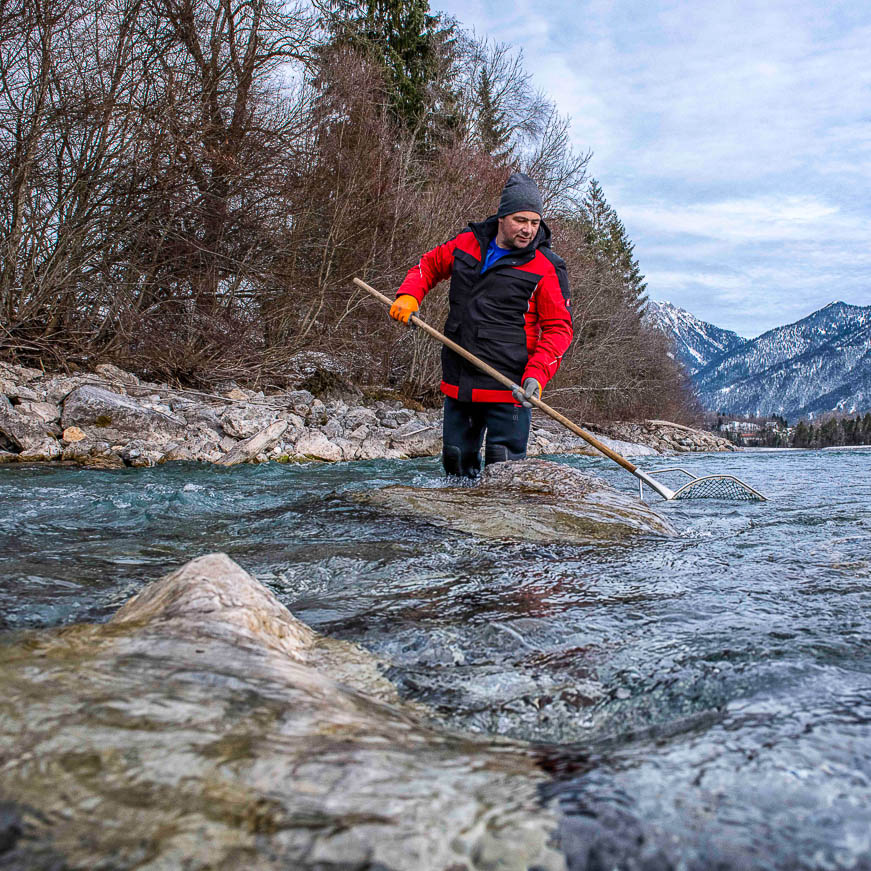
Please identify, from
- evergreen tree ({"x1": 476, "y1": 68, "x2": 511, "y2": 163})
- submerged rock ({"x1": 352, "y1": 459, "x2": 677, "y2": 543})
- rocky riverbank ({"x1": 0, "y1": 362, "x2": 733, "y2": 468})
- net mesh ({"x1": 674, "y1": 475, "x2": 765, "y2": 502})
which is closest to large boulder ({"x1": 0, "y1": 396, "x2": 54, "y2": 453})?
rocky riverbank ({"x1": 0, "y1": 362, "x2": 733, "y2": 468})

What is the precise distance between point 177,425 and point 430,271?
18.1 ft

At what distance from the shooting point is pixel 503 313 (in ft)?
16.8

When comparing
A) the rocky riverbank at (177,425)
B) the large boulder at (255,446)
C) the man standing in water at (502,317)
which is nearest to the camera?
the man standing in water at (502,317)

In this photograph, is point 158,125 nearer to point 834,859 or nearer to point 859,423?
point 834,859

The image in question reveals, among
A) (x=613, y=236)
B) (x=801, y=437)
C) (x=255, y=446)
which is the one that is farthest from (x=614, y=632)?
(x=801, y=437)

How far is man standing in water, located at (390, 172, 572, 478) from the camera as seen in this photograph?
16.4 feet

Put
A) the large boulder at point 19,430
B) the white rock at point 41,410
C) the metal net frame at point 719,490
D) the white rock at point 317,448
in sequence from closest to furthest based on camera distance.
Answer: the metal net frame at point 719,490 → the large boulder at point 19,430 → the white rock at point 41,410 → the white rock at point 317,448

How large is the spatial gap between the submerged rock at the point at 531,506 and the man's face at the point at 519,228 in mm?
1588

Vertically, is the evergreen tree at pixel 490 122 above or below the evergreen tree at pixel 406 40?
below

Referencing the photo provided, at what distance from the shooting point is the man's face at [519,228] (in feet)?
15.5

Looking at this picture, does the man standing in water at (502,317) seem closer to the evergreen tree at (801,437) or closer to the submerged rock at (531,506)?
the submerged rock at (531,506)

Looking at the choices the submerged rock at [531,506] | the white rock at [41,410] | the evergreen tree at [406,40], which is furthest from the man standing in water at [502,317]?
the evergreen tree at [406,40]

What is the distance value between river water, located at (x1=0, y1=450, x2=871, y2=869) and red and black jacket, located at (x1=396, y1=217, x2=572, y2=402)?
1.34m

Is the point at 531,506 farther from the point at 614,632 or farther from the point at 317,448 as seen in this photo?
the point at 317,448
